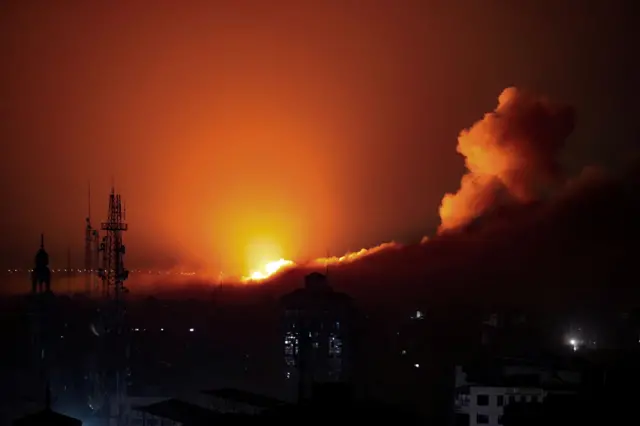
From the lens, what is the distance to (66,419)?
3541cm

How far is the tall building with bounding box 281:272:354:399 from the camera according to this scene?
54188 mm

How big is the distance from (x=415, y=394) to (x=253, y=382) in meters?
10.3

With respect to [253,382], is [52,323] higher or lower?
higher

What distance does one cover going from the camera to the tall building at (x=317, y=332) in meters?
54.2

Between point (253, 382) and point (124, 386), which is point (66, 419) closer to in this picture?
point (124, 386)

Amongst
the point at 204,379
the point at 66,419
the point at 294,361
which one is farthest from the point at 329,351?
the point at 66,419

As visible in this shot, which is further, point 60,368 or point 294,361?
point 294,361

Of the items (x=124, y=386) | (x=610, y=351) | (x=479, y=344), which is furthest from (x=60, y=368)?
(x=610, y=351)

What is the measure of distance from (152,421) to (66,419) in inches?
181

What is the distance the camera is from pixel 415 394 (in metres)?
49.0

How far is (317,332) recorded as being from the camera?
57.5 metres

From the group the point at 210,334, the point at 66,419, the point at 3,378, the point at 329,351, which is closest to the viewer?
the point at 66,419

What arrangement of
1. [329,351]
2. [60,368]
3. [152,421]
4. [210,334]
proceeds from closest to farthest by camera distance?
1. [152,421]
2. [60,368]
3. [329,351]
4. [210,334]

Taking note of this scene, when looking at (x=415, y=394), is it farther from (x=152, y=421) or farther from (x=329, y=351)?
(x=152, y=421)
